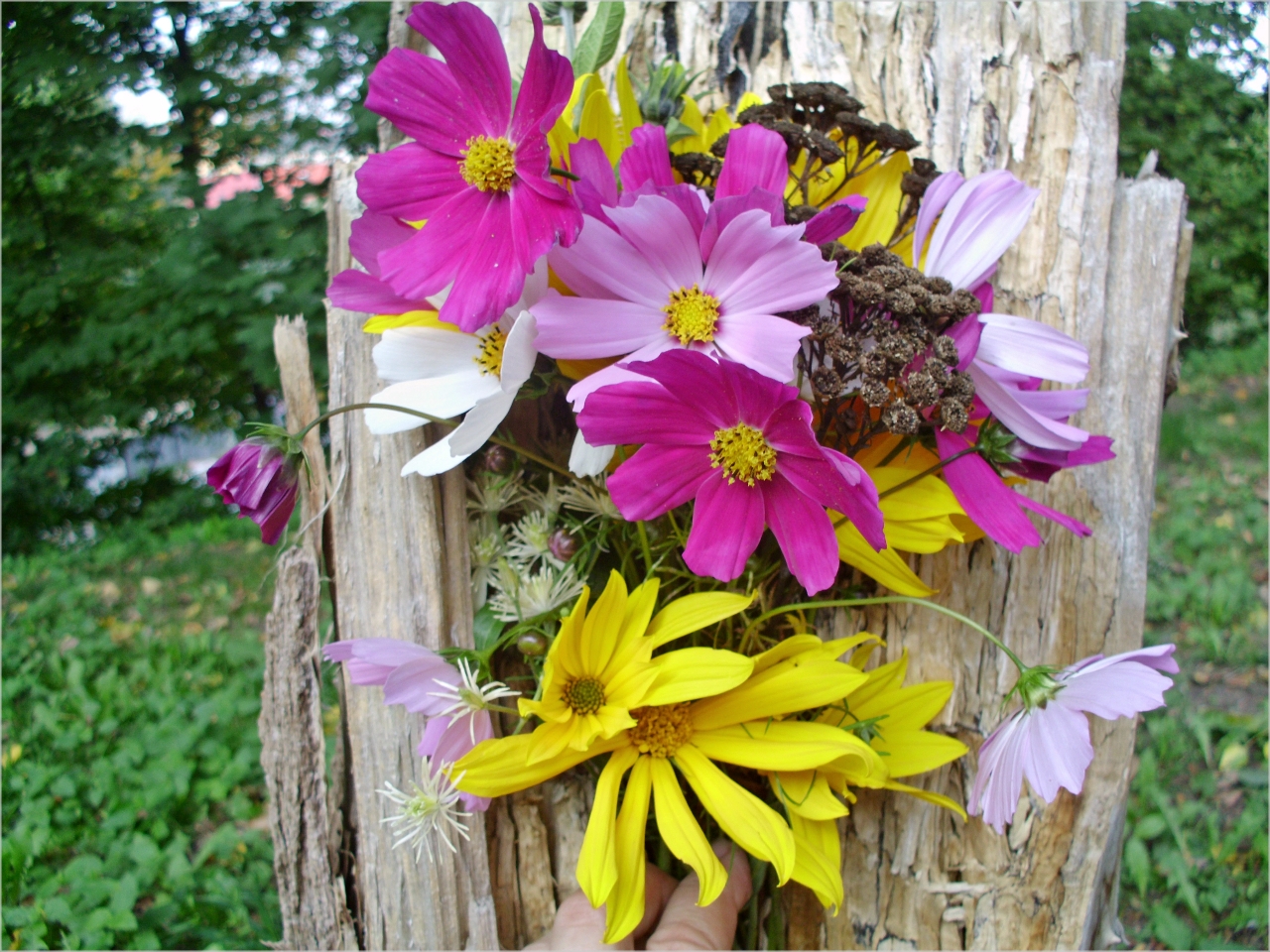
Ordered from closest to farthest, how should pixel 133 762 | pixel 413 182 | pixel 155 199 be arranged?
pixel 413 182 < pixel 133 762 < pixel 155 199

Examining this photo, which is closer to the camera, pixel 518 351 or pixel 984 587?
pixel 518 351

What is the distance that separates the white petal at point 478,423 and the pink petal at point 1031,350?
0.47 metres

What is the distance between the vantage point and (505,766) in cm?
81

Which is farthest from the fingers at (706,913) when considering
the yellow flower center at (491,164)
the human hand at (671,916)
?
the yellow flower center at (491,164)

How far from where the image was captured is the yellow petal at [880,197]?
0.95 metres

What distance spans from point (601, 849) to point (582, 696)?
0.46 ft

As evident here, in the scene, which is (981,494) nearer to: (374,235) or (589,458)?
(589,458)

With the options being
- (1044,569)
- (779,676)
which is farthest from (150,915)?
(1044,569)

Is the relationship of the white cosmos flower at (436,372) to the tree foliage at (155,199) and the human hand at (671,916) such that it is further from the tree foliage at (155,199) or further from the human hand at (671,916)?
the tree foliage at (155,199)

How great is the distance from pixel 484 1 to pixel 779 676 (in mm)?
976

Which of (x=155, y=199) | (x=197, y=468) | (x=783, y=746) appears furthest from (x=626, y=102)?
(x=197, y=468)

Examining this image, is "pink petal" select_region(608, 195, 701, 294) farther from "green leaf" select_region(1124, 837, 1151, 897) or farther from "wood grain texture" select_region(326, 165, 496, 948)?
"green leaf" select_region(1124, 837, 1151, 897)

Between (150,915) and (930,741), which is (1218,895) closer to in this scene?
(930,741)

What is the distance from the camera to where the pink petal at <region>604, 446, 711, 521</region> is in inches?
27.7
